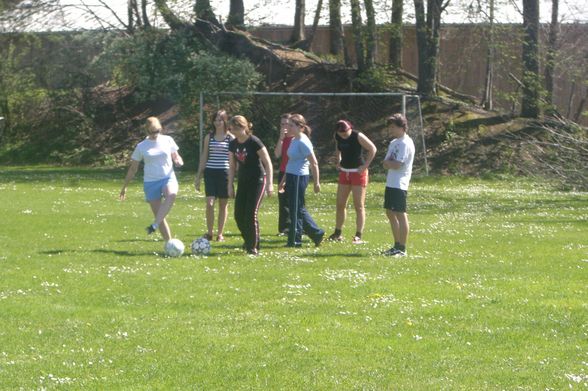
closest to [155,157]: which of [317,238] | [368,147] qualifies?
[317,238]

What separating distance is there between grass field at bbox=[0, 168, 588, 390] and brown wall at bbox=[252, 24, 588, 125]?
1946 cm

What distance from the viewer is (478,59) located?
39.4m

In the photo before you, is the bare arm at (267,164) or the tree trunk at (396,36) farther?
the tree trunk at (396,36)

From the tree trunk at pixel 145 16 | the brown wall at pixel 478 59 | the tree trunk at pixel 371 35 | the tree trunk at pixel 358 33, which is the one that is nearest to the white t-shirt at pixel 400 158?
the tree trunk at pixel 371 35

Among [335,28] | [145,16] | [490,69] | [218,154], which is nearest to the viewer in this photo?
[218,154]

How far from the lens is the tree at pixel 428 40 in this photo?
110 feet

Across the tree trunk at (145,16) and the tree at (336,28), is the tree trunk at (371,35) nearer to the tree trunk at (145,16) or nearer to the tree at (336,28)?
the tree at (336,28)

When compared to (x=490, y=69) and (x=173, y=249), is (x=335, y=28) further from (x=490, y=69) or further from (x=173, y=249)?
(x=173, y=249)

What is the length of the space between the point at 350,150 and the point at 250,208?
2.14 metres

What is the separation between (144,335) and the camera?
27.5ft

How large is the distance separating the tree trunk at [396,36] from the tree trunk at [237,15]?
216 inches

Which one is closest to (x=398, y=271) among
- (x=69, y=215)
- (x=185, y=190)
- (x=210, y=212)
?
(x=210, y=212)

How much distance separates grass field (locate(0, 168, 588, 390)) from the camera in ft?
23.8

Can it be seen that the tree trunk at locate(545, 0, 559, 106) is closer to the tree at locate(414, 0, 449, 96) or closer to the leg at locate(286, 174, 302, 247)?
the tree at locate(414, 0, 449, 96)
